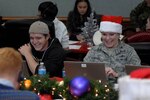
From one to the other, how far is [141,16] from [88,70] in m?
4.52

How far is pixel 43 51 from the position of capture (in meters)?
4.57

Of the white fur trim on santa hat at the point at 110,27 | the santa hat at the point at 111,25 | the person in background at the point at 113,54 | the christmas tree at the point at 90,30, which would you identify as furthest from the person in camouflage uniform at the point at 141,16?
the person in background at the point at 113,54

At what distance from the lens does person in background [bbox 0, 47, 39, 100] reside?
2.26 meters

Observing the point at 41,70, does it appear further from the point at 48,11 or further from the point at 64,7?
the point at 64,7

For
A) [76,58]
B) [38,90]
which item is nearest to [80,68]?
[38,90]

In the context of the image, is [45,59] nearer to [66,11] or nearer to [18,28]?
[18,28]

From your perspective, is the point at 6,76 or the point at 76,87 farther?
the point at 76,87

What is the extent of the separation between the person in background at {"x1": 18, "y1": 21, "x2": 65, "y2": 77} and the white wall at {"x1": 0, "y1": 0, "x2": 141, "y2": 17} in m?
4.72

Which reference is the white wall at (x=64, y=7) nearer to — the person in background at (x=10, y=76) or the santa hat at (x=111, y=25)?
the santa hat at (x=111, y=25)

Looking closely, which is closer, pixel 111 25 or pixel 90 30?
pixel 111 25

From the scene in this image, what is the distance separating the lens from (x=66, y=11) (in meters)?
9.36

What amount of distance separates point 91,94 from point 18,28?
3391 millimetres

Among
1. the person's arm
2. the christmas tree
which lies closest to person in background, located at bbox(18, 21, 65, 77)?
the person's arm

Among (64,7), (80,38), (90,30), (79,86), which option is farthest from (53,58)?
(64,7)
